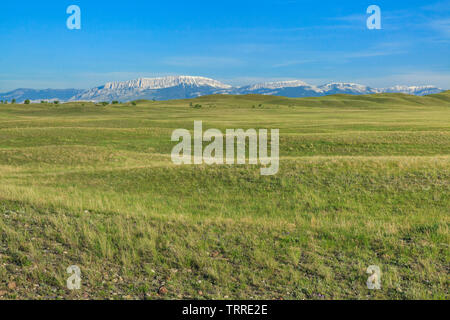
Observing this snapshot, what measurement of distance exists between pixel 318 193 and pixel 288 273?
10.8m

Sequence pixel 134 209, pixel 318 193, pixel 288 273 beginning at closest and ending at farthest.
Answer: pixel 288 273
pixel 134 209
pixel 318 193

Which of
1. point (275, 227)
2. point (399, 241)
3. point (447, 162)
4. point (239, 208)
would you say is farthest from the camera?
point (447, 162)

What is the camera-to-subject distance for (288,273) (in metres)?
9.41

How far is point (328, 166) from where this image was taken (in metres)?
24.1

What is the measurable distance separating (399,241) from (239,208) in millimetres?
7820

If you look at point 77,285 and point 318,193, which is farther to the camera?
point 318,193
